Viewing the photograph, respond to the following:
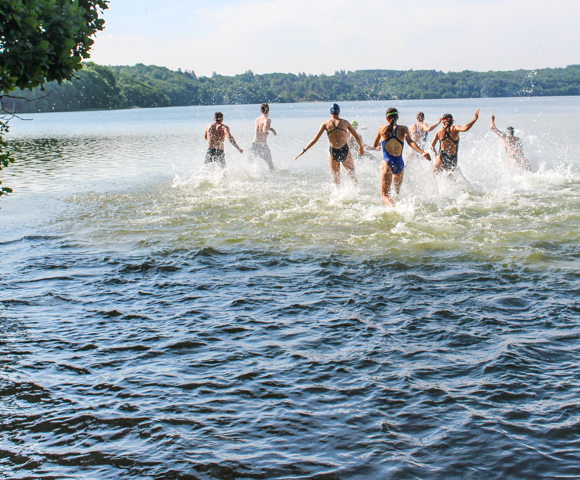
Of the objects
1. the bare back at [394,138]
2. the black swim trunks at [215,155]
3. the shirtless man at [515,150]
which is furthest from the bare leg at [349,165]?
the shirtless man at [515,150]

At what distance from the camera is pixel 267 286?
7.28 m

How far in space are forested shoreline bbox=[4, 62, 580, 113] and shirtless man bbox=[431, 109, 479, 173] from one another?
206ft

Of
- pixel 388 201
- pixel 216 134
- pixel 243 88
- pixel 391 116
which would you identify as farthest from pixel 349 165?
pixel 243 88

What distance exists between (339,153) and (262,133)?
18.3 ft

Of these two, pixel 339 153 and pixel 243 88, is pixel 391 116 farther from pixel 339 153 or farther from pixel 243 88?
pixel 243 88

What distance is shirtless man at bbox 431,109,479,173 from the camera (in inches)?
519

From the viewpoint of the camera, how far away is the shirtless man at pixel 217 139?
15.8m

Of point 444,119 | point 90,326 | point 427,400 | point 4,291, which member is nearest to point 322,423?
point 427,400

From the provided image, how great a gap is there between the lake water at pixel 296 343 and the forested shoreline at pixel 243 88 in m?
64.5

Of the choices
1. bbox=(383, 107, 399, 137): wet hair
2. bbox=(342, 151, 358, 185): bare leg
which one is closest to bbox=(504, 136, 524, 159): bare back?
bbox=(342, 151, 358, 185): bare leg

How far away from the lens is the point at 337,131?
39.9 feet

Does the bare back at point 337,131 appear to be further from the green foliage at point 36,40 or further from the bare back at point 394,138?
the green foliage at point 36,40

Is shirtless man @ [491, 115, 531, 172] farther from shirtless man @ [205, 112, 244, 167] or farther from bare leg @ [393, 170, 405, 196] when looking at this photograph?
shirtless man @ [205, 112, 244, 167]

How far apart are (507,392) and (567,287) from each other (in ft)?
9.40
